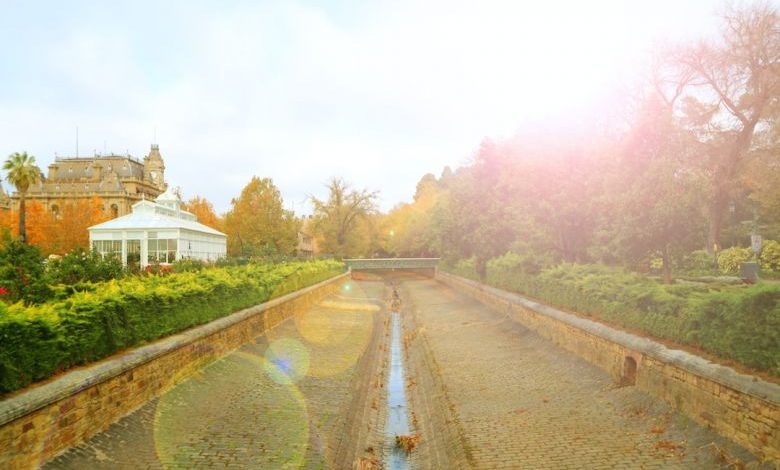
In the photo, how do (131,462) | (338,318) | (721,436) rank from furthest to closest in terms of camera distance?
1. (338,318)
2. (721,436)
3. (131,462)

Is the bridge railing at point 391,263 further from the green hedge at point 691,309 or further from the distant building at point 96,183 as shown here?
the green hedge at point 691,309

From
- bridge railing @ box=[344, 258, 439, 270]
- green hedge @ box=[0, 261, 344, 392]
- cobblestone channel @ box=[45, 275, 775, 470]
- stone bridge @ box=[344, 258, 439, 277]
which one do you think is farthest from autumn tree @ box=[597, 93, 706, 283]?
bridge railing @ box=[344, 258, 439, 270]

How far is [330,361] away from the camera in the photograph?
13.0 m

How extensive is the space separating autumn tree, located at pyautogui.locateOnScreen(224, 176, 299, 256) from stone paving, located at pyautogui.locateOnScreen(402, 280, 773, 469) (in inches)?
1375

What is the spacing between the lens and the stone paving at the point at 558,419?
20.9ft

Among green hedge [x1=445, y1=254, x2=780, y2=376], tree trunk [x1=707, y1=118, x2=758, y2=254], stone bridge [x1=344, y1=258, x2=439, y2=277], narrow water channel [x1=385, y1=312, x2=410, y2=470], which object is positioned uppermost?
tree trunk [x1=707, y1=118, x2=758, y2=254]

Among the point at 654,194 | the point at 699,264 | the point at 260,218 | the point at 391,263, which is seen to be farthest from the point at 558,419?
the point at 391,263

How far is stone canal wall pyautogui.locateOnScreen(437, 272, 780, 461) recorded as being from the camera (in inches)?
221

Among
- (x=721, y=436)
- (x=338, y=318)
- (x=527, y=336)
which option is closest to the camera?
(x=721, y=436)

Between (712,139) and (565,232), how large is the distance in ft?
36.0

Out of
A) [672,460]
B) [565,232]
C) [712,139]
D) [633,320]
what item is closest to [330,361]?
[633,320]

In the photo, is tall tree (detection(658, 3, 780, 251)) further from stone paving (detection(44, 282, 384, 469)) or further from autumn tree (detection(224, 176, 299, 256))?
autumn tree (detection(224, 176, 299, 256))

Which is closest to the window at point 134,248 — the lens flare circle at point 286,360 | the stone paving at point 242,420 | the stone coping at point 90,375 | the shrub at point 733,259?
the lens flare circle at point 286,360

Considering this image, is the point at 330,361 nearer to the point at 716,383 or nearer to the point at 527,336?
the point at 527,336
